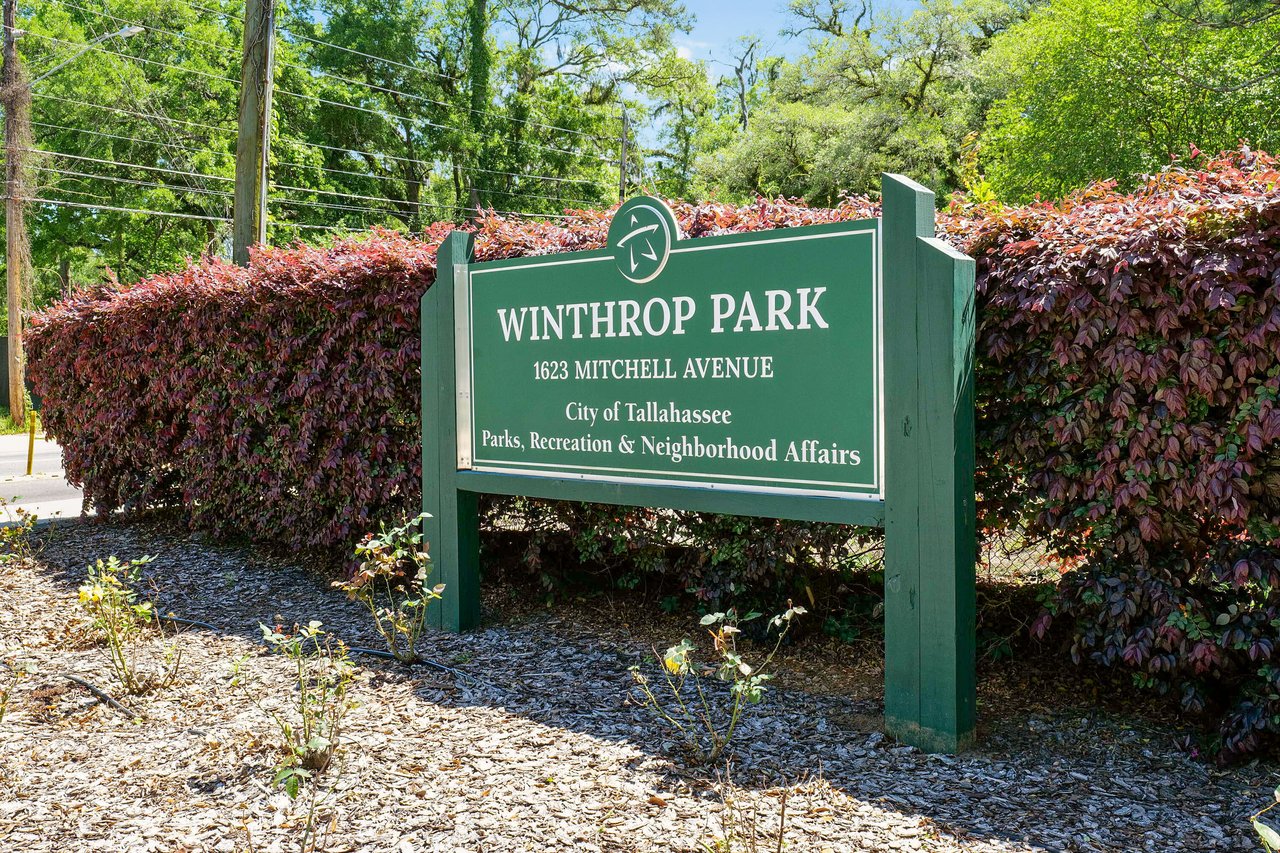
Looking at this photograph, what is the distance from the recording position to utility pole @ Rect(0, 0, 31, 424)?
19.7 m

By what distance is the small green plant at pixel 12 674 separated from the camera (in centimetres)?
400

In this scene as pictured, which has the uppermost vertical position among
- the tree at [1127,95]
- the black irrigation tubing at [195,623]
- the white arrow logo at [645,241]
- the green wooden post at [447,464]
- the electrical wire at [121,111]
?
the electrical wire at [121,111]

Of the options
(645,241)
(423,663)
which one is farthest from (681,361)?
(423,663)

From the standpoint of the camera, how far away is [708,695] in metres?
3.89

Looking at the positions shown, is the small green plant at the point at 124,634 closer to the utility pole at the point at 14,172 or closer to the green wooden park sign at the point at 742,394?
the green wooden park sign at the point at 742,394

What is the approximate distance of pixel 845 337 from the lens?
141 inches

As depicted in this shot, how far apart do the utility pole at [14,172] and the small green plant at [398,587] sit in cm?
1793

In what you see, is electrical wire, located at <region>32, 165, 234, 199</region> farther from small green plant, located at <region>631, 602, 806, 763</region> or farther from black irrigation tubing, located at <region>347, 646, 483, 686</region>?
small green plant, located at <region>631, 602, 806, 763</region>

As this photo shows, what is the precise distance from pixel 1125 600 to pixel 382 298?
3843 millimetres

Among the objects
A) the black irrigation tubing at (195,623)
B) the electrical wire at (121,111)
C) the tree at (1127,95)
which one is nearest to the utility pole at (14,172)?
the electrical wire at (121,111)

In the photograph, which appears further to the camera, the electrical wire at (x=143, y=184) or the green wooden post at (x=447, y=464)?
the electrical wire at (x=143, y=184)

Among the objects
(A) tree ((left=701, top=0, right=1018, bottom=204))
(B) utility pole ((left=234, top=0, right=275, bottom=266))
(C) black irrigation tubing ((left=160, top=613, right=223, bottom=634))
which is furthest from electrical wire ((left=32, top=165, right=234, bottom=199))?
(C) black irrigation tubing ((left=160, top=613, right=223, bottom=634))

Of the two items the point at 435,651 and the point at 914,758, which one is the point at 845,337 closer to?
the point at 914,758

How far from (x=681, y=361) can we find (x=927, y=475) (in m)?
1.17
